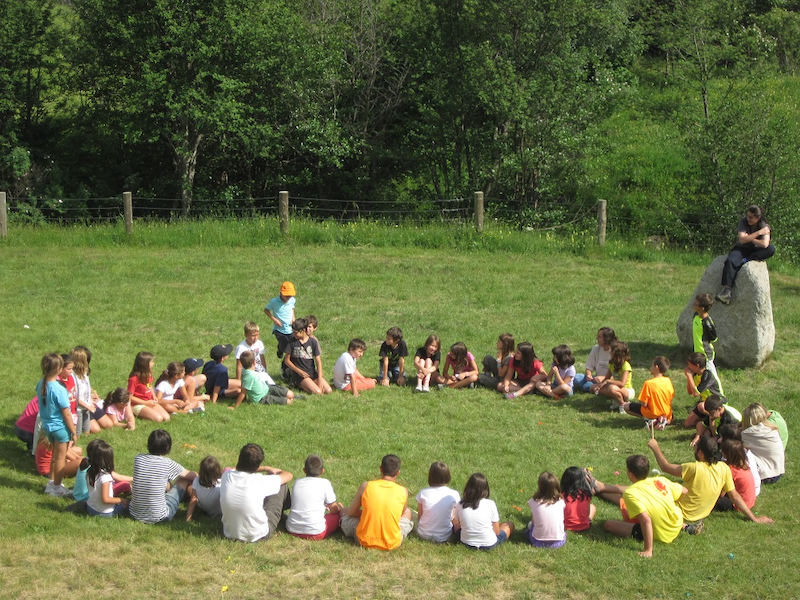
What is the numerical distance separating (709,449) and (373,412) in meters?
4.54

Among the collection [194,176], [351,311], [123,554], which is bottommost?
[123,554]

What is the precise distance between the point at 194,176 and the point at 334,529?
18999mm

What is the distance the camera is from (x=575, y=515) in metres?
8.62

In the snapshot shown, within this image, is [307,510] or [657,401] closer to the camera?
[307,510]

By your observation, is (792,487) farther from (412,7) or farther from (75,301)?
(412,7)

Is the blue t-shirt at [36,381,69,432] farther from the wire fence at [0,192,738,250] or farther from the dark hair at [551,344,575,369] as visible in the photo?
the wire fence at [0,192,738,250]

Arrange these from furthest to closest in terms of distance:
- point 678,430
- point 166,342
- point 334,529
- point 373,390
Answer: point 166,342 → point 373,390 → point 678,430 → point 334,529

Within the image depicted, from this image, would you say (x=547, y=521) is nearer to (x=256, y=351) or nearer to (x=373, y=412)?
(x=373, y=412)

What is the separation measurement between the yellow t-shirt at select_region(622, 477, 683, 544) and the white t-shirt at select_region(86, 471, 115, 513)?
15.7 ft

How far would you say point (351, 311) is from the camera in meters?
16.8

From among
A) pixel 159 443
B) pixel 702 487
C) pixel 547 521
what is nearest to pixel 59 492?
pixel 159 443

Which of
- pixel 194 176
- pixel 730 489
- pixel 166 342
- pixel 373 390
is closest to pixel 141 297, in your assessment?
pixel 166 342

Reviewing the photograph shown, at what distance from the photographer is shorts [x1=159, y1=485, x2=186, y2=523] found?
28.2 ft

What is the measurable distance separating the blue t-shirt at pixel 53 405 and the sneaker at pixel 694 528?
6110 mm
